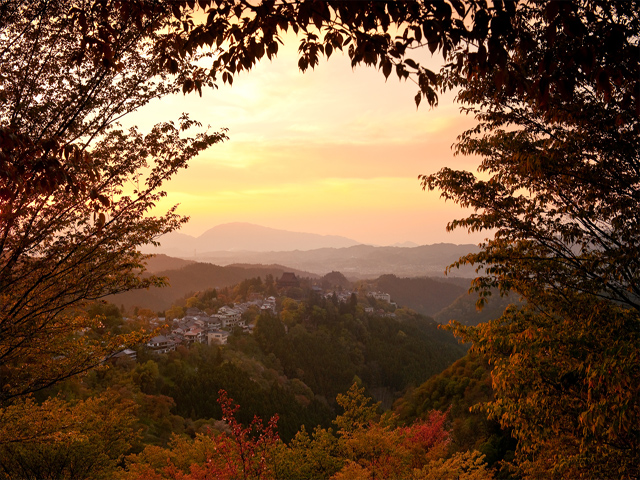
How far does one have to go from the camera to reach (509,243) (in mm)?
5613

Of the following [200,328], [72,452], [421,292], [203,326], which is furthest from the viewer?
[421,292]

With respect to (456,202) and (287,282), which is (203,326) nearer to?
(287,282)

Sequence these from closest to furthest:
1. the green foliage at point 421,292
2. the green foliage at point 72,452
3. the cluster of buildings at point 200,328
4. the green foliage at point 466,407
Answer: the green foliage at point 72,452
the green foliage at point 466,407
the cluster of buildings at point 200,328
the green foliage at point 421,292

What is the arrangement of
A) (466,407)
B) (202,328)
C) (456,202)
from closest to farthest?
1. (456,202)
2. (466,407)
3. (202,328)

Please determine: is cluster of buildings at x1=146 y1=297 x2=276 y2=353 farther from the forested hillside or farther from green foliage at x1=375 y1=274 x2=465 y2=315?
green foliage at x1=375 y1=274 x2=465 y2=315

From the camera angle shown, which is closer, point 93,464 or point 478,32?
point 478,32

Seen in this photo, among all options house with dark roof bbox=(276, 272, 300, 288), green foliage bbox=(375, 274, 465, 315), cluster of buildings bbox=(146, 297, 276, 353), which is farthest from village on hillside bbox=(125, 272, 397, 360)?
green foliage bbox=(375, 274, 465, 315)

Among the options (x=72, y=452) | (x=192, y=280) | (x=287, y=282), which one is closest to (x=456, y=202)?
(x=72, y=452)

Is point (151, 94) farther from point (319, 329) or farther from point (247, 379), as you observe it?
point (319, 329)

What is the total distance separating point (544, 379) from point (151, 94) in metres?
6.97

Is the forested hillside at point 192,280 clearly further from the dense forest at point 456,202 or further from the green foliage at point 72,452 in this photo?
the dense forest at point 456,202

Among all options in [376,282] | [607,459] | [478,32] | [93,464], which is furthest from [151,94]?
[376,282]

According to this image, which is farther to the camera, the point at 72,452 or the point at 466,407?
the point at 466,407

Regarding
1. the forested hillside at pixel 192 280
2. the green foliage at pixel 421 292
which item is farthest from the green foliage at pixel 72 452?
the green foliage at pixel 421 292
